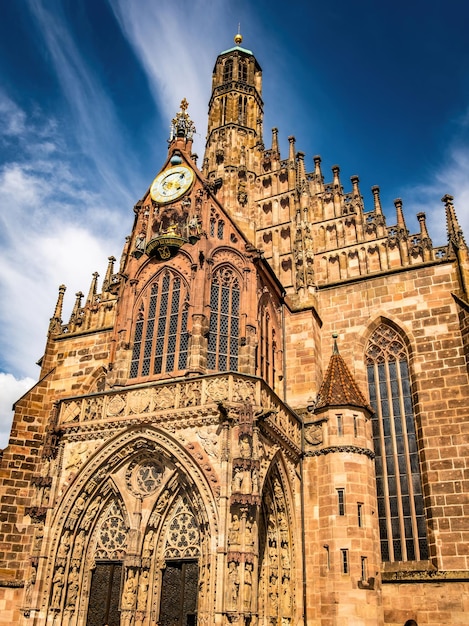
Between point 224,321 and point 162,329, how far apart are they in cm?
212

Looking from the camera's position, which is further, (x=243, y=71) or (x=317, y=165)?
(x=243, y=71)

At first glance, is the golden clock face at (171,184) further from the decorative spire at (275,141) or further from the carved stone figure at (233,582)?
the carved stone figure at (233,582)

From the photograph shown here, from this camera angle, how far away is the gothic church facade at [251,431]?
16562 mm

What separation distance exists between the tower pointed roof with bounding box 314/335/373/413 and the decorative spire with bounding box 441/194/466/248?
6034 millimetres

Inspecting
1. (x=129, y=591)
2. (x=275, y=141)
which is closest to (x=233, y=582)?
(x=129, y=591)

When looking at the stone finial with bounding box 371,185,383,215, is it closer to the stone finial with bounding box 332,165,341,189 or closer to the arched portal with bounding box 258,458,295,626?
the stone finial with bounding box 332,165,341,189

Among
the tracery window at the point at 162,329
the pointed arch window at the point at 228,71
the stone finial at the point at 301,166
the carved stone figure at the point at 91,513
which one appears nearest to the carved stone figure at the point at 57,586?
the carved stone figure at the point at 91,513

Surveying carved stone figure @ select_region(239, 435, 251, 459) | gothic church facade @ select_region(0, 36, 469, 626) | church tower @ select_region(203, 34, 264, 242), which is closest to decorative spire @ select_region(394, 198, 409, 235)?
gothic church facade @ select_region(0, 36, 469, 626)

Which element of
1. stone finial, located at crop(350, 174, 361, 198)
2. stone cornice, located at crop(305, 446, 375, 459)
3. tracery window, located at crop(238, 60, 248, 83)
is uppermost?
tracery window, located at crop(238, 60, 248, 83)

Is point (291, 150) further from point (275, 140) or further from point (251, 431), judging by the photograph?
point (251, 431)

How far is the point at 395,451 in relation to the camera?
69.5 ft

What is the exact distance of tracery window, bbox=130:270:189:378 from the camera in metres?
19.9

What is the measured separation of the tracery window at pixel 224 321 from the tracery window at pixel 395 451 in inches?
230

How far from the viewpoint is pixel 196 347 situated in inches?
754
